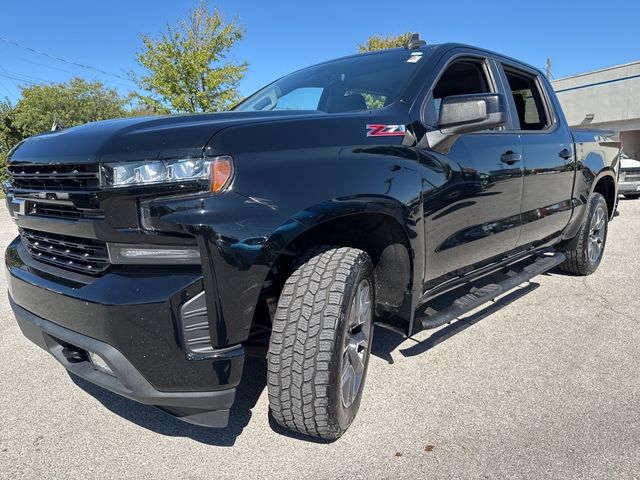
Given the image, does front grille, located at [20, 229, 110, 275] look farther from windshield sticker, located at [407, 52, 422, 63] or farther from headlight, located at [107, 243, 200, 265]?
windshield sticker, located at [407, 52, 422, 63]

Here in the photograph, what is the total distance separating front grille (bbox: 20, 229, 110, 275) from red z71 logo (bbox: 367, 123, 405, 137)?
1.24m

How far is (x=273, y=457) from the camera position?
2.16m

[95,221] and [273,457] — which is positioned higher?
Answer: [95,221]

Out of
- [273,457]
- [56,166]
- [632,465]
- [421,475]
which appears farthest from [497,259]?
[56,166]

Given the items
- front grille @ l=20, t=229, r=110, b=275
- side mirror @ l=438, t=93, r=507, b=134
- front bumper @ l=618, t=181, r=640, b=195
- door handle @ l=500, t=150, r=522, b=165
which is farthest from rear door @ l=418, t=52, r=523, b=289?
front bumper @ l=618, t=181, r=640, b=195

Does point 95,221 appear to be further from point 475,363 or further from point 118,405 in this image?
point 475,363

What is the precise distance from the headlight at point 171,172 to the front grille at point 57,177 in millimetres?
110

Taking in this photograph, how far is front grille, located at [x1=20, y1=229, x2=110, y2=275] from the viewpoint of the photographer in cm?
187

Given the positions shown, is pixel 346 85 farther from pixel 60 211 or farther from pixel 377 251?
pixel 60 211

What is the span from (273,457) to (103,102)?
136 ft

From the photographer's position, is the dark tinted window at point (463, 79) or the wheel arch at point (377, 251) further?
the dark tinted window at point (463, 79)

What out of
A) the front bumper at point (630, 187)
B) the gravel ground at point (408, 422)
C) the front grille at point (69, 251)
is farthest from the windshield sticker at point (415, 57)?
the front bumper at point (630, 187)

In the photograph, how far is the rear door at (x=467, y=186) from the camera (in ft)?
8.51

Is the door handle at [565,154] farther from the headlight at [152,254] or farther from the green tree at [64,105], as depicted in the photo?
the green tree at [64,105]
